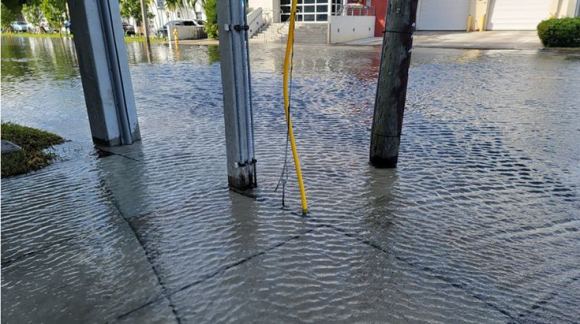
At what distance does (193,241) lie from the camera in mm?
2918

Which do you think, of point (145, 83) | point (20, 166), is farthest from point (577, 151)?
point (145, 83)

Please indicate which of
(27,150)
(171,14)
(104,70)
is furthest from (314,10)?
(27,150)

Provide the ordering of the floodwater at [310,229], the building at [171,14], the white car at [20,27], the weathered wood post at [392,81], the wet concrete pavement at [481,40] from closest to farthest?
the floodwater at [310,229] → the weathered wood post at [392,81] → the wet concrete pavement at [481,40] → the building at [171,14] → the white car at [20,27]

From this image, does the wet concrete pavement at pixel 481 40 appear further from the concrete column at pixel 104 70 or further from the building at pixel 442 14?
the concrete column at pixel 104 70

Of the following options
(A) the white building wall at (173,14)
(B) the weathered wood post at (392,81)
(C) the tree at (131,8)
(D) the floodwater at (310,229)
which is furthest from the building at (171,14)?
(B) the weathered wood post at (392,81)

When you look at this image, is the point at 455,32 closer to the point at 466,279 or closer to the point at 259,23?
the point at 259,23

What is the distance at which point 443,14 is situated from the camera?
28219 mm

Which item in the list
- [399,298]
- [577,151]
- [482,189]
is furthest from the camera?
[577,151]

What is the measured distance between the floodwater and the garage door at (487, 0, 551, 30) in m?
22.4

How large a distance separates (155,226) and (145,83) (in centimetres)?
798

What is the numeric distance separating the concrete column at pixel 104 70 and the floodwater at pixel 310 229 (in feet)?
0.97

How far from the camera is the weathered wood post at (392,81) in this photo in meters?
3.78

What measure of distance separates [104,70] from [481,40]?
2267 cm

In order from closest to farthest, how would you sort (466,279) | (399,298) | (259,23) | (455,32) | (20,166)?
(399,298), (466,279), (20,166), (455,32), (259,23)
